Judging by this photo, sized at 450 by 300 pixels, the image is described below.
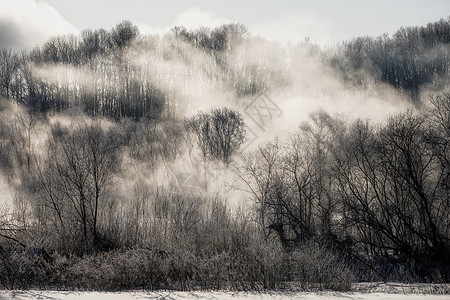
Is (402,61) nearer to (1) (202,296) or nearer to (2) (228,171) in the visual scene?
(2) (228,171)

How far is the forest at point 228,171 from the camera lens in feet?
52.6

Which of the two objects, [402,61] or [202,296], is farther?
[402,61]

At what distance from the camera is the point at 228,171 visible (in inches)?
1709

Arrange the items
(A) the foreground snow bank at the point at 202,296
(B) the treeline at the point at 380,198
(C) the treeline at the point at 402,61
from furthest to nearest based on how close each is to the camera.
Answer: (C) the treeline at the point at 402,61, (B) the treeline at the point at 380,198, (A) the foreground snow bank at the point at 202,296

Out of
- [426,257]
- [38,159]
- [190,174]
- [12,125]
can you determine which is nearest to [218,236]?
[426,257]

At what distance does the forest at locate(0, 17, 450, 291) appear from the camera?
16031 millimetres

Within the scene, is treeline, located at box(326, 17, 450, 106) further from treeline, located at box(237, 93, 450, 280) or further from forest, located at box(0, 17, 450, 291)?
treeline, located at box(237, 93, 450, 280)

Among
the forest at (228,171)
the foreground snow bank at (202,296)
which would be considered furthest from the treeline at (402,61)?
the foreground snow bank at (202,296)

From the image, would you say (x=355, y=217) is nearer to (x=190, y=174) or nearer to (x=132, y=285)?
Answer: (x=132, y=285)

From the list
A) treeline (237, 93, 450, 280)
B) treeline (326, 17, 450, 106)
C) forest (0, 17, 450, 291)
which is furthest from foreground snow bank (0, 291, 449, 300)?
treeline (326, 17, 450, 106)

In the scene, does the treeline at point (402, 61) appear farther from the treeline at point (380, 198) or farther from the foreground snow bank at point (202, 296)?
the foreground snow bank at point (202, 296)

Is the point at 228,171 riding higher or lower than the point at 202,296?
higher

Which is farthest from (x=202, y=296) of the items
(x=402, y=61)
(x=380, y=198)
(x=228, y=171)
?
(x=402, y=61)

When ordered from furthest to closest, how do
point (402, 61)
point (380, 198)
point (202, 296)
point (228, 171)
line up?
point (402, 61), point (228, 171), point (380, 198), point (202, 296)
